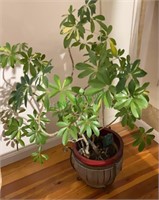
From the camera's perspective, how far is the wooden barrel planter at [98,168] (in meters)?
1.48

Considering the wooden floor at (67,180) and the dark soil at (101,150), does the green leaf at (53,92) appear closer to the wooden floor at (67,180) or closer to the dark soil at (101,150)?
the dark soil at (101,150)

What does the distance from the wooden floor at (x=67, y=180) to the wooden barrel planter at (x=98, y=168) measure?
0.11m

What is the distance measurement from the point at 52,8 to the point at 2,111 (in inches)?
25.3

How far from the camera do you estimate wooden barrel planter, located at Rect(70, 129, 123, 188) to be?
1.48m

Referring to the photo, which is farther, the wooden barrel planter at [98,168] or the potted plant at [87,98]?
the wooden barrel planter at [98,168]

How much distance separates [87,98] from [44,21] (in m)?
0.54

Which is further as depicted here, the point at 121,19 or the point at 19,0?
the point at 121,19

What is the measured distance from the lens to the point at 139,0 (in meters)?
1.72

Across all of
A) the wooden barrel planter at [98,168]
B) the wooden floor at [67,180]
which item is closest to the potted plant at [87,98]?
the wooden barrel planter at [98,168]

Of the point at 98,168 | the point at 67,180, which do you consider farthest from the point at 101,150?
the point at 67,180

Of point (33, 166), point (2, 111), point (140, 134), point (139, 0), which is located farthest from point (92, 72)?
point (33, 166)

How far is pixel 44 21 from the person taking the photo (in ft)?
4.98

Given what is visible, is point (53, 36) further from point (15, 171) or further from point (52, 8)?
point (15, 171)

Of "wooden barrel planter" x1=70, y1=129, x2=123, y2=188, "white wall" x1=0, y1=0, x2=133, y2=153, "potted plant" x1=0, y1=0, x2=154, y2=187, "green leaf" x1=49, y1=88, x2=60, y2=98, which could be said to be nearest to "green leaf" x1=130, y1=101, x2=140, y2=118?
"potted plant" x1=0, y1=0, x2=154, y2=187
